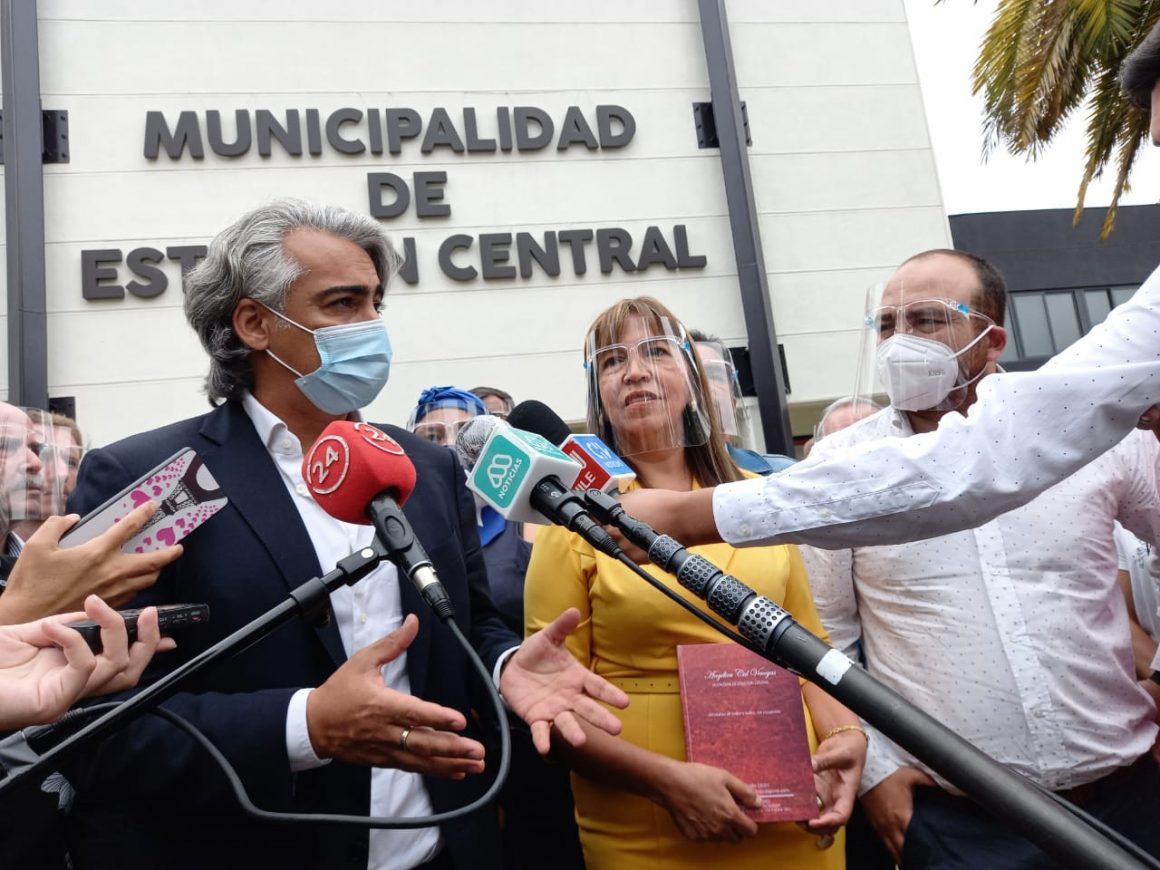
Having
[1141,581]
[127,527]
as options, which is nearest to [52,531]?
[127,527]

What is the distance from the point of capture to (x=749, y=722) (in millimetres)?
2242

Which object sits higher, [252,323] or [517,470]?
[252,323]

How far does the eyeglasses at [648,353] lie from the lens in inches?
108

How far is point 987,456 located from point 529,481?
85 centimetres

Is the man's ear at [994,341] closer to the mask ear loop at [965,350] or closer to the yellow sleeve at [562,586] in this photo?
the mask ear loop at [965,350]

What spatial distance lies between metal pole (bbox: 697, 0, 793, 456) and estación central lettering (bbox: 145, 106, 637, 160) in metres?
0.70

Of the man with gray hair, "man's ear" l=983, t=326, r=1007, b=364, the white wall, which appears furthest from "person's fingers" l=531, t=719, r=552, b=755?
the white wall

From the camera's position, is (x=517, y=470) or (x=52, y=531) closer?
(x=517, y=470)

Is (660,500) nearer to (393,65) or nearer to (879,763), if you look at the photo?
(879,763)

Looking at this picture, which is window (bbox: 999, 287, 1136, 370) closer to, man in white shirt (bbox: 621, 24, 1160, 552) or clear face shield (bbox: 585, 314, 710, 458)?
clear face shield (bbox: 585, 314, 710, 458)

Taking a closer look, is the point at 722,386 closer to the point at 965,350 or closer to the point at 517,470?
the point at 965,350

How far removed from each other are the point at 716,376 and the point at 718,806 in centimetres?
178

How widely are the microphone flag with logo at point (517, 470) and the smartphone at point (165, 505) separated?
0.57m

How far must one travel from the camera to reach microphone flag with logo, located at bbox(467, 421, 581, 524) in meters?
1.51
